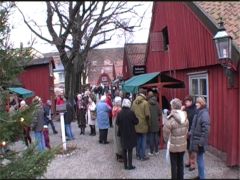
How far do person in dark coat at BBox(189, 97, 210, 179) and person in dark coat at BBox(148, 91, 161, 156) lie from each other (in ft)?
9.62

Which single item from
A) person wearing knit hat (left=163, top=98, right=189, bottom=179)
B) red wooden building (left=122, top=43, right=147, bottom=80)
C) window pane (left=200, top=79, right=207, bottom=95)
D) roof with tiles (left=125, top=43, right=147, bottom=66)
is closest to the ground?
person wearing knit hat (left=163, top=98, right=189, bottom=179)

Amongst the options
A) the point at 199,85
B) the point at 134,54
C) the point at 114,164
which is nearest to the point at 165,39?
the point at 199,85

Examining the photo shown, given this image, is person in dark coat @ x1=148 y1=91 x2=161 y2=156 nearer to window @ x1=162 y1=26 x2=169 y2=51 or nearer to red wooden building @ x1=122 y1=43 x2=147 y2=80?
window @ x1=162 y1=26 x2=169 y2=51

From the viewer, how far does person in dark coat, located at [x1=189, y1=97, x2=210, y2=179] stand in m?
8.05

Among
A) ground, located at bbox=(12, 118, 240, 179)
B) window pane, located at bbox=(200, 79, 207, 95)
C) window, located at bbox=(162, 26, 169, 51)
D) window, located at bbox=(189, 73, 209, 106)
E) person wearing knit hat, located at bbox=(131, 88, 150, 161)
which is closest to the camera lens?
ground, located at bbox=(12, 118, 240, 179)

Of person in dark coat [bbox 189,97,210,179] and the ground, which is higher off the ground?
person in dark coat [bbox 189,97,210,179]

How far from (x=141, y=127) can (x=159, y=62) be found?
6689 millimetres

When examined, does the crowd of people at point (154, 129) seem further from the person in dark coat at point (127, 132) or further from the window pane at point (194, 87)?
the window pane at point (194, 87)

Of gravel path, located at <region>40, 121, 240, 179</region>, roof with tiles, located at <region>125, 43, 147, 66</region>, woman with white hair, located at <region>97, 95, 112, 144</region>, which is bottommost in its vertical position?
gravel path, located at <region>40, 121, 240, 179</region>

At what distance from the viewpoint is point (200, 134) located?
8.12 m

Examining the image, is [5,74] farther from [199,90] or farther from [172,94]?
[172,94]

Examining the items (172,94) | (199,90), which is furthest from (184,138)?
(172,94)

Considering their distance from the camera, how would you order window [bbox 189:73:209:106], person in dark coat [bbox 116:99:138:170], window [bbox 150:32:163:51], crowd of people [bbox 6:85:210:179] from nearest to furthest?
crowd of people [bbox 6:85:210:179], person in dark coat [bbox 116:99:138:170], window [bbox 189:73:209:106], window [bbox 150:32:163:51]

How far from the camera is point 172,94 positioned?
15.2 m
